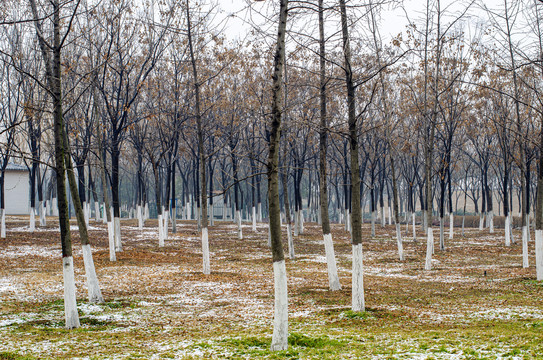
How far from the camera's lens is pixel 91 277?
1170 centimetres

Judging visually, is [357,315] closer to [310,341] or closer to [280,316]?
[310,341]

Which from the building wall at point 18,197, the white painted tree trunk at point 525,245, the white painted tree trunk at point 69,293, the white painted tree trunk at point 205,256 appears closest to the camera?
the white painted tree trunk at point 69,293

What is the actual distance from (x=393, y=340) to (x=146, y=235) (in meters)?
25.5

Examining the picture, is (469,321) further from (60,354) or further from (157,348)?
(60,354)

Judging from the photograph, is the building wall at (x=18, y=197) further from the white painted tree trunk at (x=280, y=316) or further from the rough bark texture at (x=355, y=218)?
the white painted tree trunk at (x=280, y=316)

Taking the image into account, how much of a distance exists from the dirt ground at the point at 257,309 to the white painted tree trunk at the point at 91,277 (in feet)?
0.98

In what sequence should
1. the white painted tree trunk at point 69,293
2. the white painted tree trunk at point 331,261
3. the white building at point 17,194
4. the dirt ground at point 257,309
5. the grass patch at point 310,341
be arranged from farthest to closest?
the white building at point 17,194, the white painted tree trunk at point 331,261, the white painted tree trunk at point 69,293, the grass patch at point 310,341, the dirt ground at point 257,309

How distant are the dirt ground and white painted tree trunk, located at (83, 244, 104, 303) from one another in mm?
300

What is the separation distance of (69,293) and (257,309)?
13.6 feet

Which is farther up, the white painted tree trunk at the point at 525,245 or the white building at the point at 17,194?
the white building at the point at 17,194

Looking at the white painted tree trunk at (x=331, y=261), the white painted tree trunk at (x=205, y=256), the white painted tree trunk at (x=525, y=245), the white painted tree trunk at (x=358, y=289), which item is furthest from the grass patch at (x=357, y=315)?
the white painted tree trunk at (x=525, y=245)

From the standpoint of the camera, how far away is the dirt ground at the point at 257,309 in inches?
296

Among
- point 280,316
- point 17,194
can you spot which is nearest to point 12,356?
point 280,316

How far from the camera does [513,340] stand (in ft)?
25.0
